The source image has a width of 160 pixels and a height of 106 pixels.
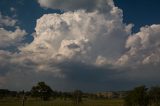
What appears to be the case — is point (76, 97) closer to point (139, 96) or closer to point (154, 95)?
point (139, 96)

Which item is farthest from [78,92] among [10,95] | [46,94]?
[10,95]

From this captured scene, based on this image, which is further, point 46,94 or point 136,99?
point 46,94

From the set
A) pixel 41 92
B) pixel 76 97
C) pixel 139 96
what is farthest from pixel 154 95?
pixel 41 92

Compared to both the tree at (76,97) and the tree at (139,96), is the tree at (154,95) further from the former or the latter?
the tree at (76,97)

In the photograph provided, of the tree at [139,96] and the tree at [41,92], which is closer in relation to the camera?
the tree at [139,96]

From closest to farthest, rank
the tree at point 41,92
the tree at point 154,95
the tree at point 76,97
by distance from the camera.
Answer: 1. the tree at point 154,95
2. the tree at point 76,97
3. the tree at point 41,92

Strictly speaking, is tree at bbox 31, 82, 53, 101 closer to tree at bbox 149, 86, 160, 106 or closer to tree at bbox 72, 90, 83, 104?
tree at bbox 72, 90, 83, 104

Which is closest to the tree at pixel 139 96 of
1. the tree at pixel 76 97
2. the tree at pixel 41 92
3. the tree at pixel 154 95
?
the tree at pixel 154 95

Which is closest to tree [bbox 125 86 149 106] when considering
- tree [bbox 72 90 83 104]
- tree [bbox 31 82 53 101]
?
tree [bbox 72 90 83 104]

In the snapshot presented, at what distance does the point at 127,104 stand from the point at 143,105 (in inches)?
161

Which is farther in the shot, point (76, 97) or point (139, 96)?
point (76, 97)

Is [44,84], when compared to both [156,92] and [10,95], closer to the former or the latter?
[10,95]

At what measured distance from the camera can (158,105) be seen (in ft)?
171

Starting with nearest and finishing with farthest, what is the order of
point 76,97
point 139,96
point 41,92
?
point 139,96 → point 76,97 → point 41,92
